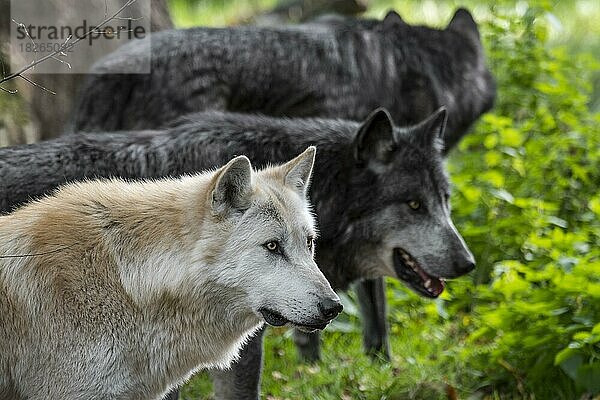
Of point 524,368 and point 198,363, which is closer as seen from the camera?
point 198,363

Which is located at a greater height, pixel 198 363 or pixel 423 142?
pixel 423 142

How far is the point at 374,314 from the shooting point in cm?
688

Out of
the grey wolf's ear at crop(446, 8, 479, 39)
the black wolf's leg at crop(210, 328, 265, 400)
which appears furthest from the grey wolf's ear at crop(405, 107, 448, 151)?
the grey wolf's ear at crop(446, 8, 479, 39)

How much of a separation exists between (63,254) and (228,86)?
3.41 m

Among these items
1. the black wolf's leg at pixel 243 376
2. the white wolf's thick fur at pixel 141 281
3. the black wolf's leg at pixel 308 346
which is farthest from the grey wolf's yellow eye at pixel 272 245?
the black wolf's leg at pixel 308 346

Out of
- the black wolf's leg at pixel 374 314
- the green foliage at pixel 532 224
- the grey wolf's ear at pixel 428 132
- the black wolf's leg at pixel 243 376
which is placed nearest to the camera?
the black wolf's leg at pixel 243 376

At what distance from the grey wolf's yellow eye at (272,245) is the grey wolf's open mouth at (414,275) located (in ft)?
5.92

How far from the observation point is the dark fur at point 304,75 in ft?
23.1

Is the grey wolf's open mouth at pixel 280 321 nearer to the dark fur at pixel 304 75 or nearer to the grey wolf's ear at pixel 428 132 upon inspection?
the grey wolf's ear at pixel 428 132

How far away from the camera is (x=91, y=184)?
14.6ft

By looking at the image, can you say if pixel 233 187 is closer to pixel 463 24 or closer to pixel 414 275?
pixel 414 275

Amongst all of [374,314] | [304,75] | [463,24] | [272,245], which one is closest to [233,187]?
[272,245]

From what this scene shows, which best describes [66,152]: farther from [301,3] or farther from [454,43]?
→ [301,3]

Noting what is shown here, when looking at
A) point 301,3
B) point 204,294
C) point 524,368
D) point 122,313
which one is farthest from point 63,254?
point 301,3
